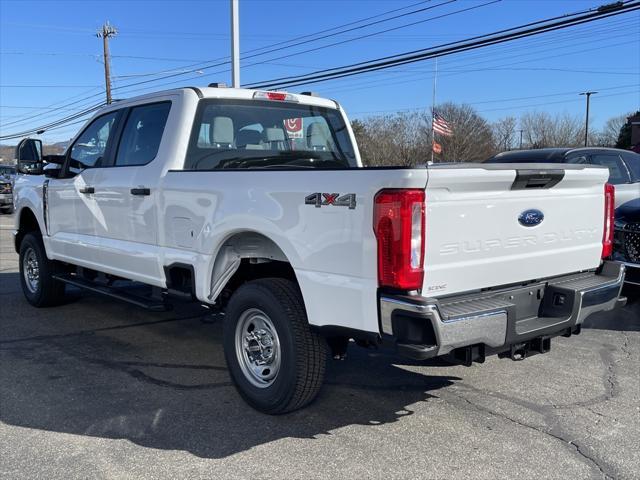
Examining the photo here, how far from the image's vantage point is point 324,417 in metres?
4.01

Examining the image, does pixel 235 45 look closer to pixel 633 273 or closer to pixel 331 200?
pixel 633 273

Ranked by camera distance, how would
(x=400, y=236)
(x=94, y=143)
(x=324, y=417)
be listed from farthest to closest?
(x=94, y=143), (x=324, y=417), (x=400, y=236)

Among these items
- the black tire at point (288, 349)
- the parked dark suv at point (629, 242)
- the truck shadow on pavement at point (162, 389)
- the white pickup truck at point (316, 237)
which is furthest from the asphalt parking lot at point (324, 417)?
the parked dark suv at point (629, 242)

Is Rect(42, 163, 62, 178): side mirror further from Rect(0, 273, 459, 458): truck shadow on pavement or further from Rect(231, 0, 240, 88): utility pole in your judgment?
Rect(231, 0, 240, 88): utility pole

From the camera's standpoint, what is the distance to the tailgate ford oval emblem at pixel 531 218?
3.59 metres

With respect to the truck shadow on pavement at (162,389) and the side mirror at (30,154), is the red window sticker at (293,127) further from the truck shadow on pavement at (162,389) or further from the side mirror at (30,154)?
the side mirror at (30,154)

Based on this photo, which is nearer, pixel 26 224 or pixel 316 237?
pixel 316 237

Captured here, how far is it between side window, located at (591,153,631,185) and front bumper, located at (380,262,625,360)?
4810mm

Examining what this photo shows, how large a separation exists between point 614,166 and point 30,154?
25.2ft

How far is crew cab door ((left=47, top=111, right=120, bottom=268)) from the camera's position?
18.6 ft

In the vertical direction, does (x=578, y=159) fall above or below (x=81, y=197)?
above

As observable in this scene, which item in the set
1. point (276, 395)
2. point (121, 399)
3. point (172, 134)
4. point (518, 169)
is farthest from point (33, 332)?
point (518, 169)

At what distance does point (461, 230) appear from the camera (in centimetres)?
327

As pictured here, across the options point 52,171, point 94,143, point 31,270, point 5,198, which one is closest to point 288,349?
point 94,143
